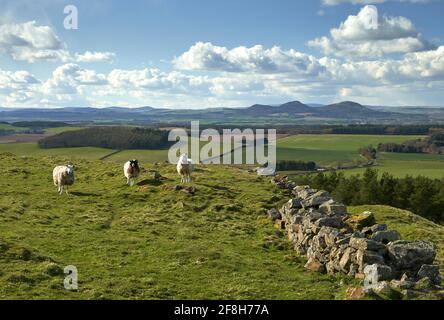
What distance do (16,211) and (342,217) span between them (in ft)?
66.7

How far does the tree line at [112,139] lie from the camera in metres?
147

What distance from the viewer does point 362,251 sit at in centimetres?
1842

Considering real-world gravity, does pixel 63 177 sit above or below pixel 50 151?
above

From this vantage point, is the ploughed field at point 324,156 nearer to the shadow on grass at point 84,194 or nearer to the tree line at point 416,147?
the tree line at point 416,147

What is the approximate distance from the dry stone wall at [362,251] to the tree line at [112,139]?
123 m

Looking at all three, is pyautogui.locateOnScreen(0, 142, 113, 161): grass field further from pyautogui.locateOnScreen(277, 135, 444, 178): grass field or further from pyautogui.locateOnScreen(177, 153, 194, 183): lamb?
pyautogui.locateOnScreen(177, 153, 194, 183): lamb

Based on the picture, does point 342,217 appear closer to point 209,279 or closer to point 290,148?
point 209,279

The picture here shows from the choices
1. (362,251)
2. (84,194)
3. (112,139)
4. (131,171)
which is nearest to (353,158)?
(112,139)

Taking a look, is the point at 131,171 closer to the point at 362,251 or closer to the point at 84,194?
the point at 84,194

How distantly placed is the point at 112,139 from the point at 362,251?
137 metres

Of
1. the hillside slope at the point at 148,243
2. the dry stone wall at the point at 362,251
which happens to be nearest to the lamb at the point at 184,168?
the hillside slope at the point at 148,243

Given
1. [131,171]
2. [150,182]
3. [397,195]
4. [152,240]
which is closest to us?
[152,240]

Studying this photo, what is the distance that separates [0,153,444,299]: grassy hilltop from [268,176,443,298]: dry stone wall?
2.78 feet
